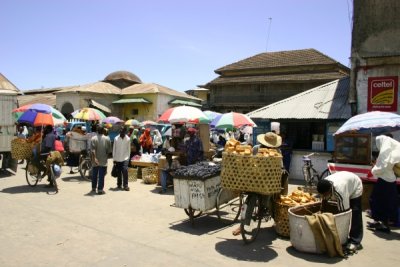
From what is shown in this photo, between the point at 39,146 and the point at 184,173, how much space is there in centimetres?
555

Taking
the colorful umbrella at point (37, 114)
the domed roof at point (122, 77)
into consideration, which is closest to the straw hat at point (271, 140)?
the colorful umbrella at point (37, 114)

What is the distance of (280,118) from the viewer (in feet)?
46.9

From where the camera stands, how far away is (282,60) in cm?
3988

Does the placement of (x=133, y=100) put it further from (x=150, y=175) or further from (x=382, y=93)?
(x=382, y=93)

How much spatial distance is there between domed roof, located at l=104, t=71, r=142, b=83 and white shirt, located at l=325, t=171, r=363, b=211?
4035 cm

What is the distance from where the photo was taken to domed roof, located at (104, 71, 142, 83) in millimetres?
44562

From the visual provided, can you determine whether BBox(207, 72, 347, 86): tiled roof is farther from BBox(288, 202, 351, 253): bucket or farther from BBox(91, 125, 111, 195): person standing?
BBox(288, 202, 351, 253): bucket

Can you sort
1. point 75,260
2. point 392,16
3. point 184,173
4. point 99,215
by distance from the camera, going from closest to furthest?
point 75,260, point 184,173, point 99,215, point 392,16

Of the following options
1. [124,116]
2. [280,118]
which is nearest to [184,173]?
[280,118]

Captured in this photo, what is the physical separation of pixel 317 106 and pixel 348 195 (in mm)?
9024

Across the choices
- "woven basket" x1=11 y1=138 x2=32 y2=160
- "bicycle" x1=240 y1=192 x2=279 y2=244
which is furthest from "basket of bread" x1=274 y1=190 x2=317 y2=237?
"woven basket" x1=11 y1=138 x2=32 y2=160

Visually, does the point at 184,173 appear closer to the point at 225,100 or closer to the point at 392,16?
the point at 392,16

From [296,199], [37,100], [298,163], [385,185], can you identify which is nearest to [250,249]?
[296,199]

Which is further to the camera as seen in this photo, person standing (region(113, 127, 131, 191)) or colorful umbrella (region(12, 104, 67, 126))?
colorful umbrella (region(12, 104, 67, 126))
